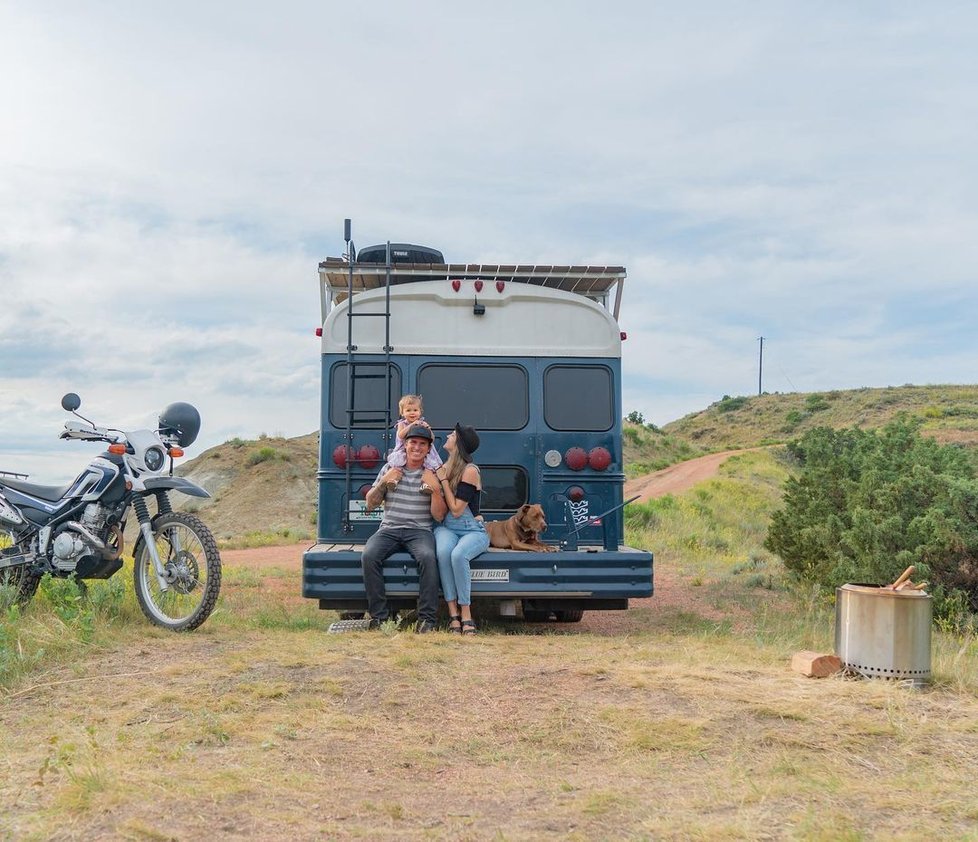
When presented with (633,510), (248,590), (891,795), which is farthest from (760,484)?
(891,795)

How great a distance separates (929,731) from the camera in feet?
16.6

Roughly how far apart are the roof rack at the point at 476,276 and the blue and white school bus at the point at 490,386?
0.01 metres

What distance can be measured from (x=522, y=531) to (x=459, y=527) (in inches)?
24.3

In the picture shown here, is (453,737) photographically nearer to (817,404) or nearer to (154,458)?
(154,458)

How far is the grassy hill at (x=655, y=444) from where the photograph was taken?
37.3 metres

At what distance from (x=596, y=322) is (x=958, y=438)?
39.6 m

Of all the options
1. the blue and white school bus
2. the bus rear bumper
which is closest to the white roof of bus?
the blue and white school bus

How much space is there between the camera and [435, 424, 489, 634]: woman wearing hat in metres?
7.97

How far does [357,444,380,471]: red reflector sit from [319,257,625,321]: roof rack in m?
1.53

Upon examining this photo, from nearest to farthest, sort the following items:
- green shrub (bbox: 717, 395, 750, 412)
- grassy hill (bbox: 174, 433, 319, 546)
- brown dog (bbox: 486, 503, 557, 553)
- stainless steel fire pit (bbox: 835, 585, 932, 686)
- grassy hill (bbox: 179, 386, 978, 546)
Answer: stainless steel fire pit (bbox: 835, 585, 932, 686), brown dog (bbox: 486, 503, 557, 553), grassy hill (bbox: 174, 433, 319, 546), grassy hill (bbox: 179, 386, 978, 546), green shrub (bbox: 717, 395, 750, 412)

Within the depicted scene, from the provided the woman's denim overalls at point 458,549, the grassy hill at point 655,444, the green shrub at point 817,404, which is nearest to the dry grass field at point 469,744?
the woman's denim overalls at point 458,549

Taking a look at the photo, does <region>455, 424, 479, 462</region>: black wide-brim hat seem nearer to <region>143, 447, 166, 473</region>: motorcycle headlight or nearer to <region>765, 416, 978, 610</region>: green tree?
<region>143, 447, 166, 473</region>: motorcycle headlight

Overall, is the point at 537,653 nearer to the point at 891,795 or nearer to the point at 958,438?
the point at 891,795

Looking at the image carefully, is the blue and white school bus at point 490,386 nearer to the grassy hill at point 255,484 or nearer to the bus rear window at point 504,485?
the bus rear window at point 504,485
